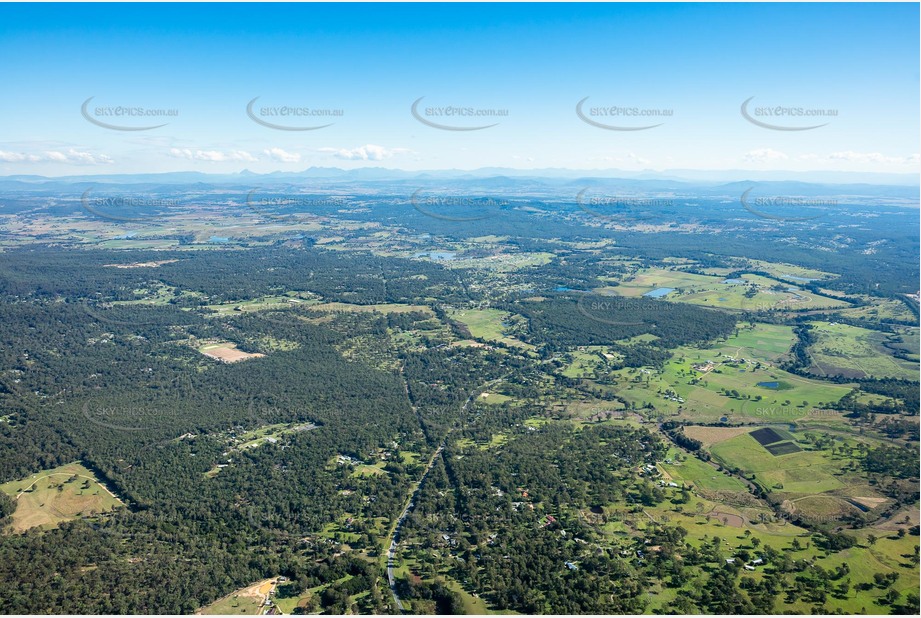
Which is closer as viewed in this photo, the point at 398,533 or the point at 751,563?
the point at 751,563

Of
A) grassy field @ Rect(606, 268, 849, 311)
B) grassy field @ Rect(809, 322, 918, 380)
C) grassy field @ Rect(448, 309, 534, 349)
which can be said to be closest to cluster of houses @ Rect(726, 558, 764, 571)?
grassy field @ Rect(809, 322, 918, 380)

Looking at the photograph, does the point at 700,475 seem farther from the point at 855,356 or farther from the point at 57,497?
the point at 57,497

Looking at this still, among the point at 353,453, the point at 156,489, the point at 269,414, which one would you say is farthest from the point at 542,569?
the point at 269,414

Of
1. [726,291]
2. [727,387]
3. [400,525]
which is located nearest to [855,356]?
[727,387]

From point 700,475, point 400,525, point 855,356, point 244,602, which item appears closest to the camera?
point 244,602

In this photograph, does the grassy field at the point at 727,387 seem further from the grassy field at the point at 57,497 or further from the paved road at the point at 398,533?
the grassy field at the point at 57,497

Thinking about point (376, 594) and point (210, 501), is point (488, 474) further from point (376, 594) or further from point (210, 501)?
point (210, 501)
